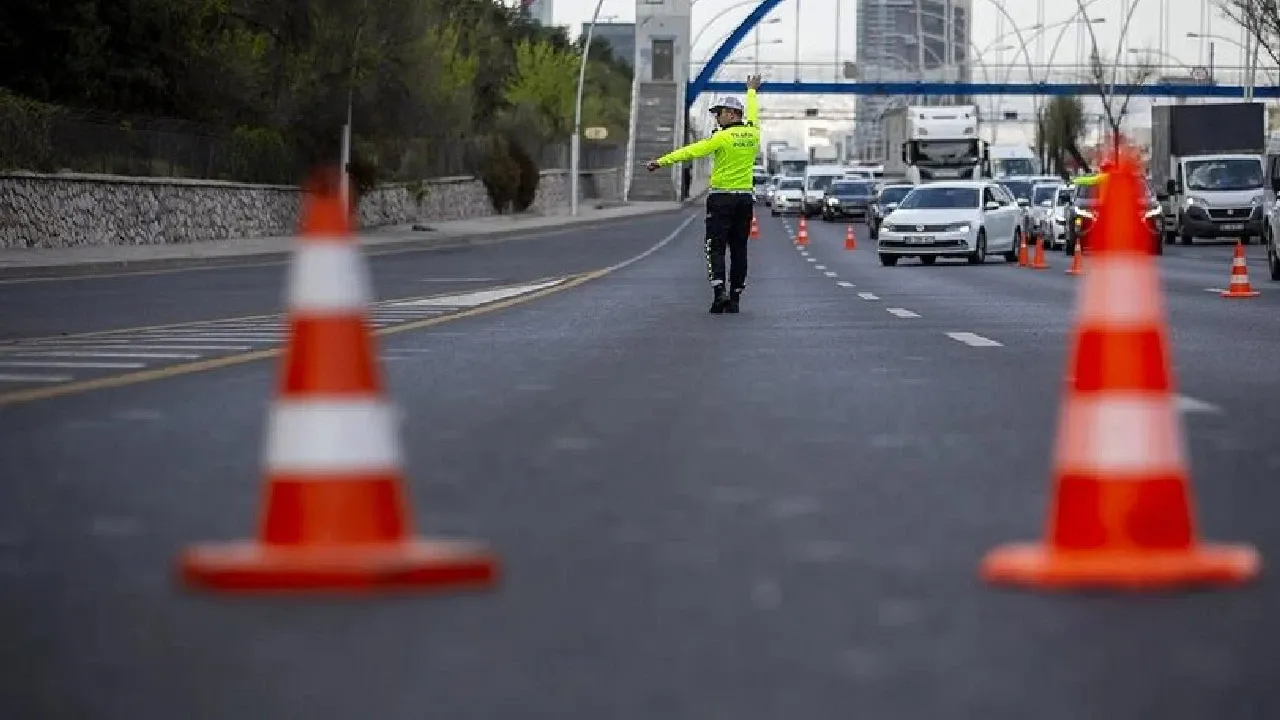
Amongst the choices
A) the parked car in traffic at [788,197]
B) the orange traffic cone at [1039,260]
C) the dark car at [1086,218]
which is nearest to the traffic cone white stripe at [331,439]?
the orange traffic cone at [1039,260]

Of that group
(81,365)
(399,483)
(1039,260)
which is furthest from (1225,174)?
(399,483)

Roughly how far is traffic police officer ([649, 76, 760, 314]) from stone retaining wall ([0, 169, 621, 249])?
68.8ft

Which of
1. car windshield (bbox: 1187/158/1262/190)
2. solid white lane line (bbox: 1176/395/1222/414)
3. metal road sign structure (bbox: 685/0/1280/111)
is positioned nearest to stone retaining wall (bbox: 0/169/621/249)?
car windshield (bbox: 1187/158/1262/190)

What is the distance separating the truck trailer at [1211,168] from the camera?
5644cm

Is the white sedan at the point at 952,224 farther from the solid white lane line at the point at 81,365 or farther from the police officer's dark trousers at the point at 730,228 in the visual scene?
the solid white lane line at the point at 81,365

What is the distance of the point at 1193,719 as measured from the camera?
15.7ft

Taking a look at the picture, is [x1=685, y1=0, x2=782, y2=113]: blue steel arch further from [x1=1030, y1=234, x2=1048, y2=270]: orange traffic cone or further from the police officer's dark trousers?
the police officer's dark trousers

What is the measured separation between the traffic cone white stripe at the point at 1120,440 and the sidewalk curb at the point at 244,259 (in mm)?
28271

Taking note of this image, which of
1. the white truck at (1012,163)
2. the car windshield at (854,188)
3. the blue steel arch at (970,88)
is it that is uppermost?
the blue steel arch at (970,88)

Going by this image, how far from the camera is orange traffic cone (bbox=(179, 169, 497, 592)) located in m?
6.02

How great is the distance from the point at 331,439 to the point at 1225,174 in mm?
52010

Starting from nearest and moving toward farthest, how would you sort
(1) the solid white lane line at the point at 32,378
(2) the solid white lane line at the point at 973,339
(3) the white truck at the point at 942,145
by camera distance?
(1) the solid white lane line at the point at 32,378 < (2) the solid white lane line at the point at 973,339 < (3) the white truck at the point at 942,145

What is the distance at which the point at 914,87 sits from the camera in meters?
180

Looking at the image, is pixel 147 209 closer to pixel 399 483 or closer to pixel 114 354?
pixel 114 354
